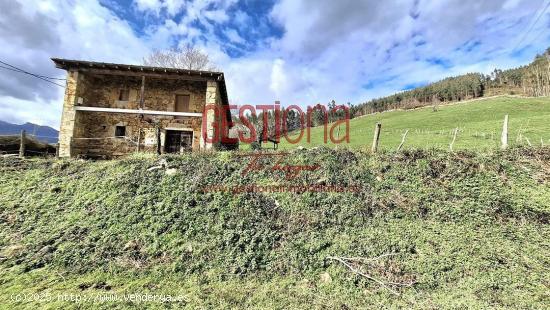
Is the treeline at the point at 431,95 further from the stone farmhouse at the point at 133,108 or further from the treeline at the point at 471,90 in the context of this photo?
the stone farmhouse at the point at 133,108

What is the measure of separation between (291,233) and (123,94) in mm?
14512

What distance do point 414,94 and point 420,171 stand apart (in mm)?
72184

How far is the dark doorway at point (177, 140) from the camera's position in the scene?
53.3 feet

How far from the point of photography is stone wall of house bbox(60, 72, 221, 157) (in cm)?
1504

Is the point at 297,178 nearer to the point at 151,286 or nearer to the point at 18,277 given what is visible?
the point at 151,286

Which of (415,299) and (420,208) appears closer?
(415,299)

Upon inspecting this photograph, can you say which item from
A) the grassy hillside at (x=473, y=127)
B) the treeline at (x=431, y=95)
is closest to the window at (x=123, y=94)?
the grassy hillside at (x=473, y=127)

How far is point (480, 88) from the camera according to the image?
6091cm

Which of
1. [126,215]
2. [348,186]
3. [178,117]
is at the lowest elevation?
[126,215]

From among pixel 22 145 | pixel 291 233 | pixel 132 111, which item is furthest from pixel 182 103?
pixel 291 233

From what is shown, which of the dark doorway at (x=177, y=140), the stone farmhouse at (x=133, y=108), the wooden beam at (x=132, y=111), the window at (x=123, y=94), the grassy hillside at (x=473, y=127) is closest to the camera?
the stone farmhouse at (x=133, y=108)

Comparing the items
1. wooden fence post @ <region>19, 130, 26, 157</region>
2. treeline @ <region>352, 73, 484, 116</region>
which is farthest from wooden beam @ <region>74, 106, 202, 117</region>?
treeline @ <region>352, 73, 484, 116</region>

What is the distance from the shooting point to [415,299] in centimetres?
504

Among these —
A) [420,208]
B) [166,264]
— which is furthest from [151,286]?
[420,208]
